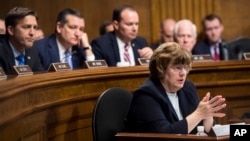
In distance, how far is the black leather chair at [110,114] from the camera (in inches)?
116

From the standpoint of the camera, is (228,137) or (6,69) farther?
(6,69)


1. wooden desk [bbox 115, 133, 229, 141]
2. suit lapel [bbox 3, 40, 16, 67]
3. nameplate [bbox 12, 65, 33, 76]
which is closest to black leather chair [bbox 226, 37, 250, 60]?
suit lapel [bbox 3, 40, 16, 67]

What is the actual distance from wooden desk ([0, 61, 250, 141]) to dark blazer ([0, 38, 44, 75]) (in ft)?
1.50

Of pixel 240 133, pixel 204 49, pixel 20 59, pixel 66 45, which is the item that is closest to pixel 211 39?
pixel 204 49

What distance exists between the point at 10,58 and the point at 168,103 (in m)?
1.28

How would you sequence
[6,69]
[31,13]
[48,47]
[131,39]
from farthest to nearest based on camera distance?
[131,39] → [48,47] → [31,13] → [6,69]

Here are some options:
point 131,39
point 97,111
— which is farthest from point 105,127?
point 131,39

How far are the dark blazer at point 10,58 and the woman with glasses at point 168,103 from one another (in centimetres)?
100

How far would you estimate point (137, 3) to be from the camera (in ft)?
21.1

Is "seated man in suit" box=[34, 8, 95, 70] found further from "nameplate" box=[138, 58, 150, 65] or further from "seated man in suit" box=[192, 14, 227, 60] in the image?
"seated man in suit" box=[192, 14, 227, 60]

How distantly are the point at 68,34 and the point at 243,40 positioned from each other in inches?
75.3

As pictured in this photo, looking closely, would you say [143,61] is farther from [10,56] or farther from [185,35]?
[185,35]

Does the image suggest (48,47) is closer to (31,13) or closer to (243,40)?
(31,13)

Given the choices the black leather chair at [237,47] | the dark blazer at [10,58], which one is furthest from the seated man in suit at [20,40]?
the black leather chair at [237,47]
